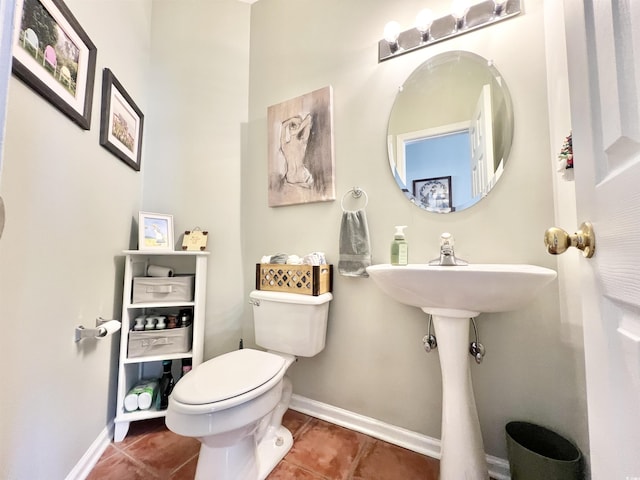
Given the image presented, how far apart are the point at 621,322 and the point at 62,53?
1670mm

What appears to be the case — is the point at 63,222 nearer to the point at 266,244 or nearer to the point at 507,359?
the point at 266,244

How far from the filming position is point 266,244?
156 centimetres

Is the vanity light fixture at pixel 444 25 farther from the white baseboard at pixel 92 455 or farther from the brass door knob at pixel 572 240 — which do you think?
the white baseboard at pixel 92 455

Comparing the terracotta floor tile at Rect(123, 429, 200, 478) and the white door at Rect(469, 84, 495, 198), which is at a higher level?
the white door at Rect(469, 84, 495, 198)

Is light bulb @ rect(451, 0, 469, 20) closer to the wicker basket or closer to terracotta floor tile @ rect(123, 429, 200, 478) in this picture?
the wicker basket

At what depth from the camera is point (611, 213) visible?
1.12 ft

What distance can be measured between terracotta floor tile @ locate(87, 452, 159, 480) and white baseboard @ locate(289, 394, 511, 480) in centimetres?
71

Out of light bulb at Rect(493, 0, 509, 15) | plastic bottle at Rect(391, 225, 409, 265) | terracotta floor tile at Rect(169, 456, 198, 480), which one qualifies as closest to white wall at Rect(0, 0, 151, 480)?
terracotta floor tile at Rect(169, 456, 198, 480)

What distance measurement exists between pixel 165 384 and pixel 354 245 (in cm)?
130

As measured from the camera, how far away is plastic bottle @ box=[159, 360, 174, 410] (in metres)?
1.29

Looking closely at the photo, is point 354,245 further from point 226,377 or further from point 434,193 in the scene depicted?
point 226,377

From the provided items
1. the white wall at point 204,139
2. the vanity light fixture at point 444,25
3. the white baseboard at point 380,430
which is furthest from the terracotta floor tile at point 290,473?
the vanity light fixture at point 444,25

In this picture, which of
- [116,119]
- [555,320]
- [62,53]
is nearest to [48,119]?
[62,53]

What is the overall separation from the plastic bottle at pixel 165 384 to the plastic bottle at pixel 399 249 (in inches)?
54.5
